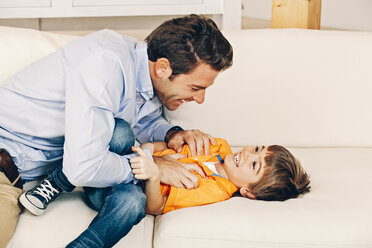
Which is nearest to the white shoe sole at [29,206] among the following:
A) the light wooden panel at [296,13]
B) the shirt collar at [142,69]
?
the shirt collar at [142,69]

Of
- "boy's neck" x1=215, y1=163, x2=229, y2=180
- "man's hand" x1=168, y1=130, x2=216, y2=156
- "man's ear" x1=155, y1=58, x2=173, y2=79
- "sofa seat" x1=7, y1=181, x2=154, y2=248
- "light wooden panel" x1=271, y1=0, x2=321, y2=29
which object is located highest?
"light wooden panel" x1=271, y1=0, x2=321, y2=29

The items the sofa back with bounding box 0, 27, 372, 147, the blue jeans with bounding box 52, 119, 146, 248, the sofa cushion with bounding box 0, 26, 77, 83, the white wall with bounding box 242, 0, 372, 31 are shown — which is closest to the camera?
the blue jeans with bounding box 52, 119, 146, 248

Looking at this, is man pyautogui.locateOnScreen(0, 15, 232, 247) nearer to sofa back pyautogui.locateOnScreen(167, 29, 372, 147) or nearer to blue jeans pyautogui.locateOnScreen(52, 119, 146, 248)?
blue jeans pyautogui.locateOnScreen(52, 119, 146, 248)

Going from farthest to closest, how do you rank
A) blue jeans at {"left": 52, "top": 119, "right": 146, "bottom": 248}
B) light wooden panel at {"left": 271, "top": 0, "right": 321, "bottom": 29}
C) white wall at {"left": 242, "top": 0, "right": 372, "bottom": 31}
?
white wall at {"left": 242, "top": 0, "right": 372, "bottom": 31} < light wooden panel at {"left": 271, "top": 0, "right": 321, "bottom": 29} < blue jeans at {"left": 52, "top": 119, "right": 146, "bottom": 248}

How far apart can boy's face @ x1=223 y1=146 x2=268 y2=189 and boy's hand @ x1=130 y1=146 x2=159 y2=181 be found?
0.35 metres

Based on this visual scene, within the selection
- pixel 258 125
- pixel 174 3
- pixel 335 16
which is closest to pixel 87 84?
pixel 258 125

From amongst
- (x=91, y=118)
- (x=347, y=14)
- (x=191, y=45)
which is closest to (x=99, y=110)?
(x=91, y=118)

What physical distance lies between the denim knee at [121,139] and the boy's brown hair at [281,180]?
47 centimetres

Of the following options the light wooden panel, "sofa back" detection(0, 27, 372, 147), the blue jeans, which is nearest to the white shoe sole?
the blue jeans

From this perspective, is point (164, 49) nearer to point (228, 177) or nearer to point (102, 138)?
point (102, 138)

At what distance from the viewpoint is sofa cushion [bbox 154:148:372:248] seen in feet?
4.08

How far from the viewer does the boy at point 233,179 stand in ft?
4.49

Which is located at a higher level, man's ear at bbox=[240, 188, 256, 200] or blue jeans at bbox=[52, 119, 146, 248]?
blue jeans at bbox=[52, 119, 146, 248]

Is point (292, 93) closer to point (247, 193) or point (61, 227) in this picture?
point (247, 193)
